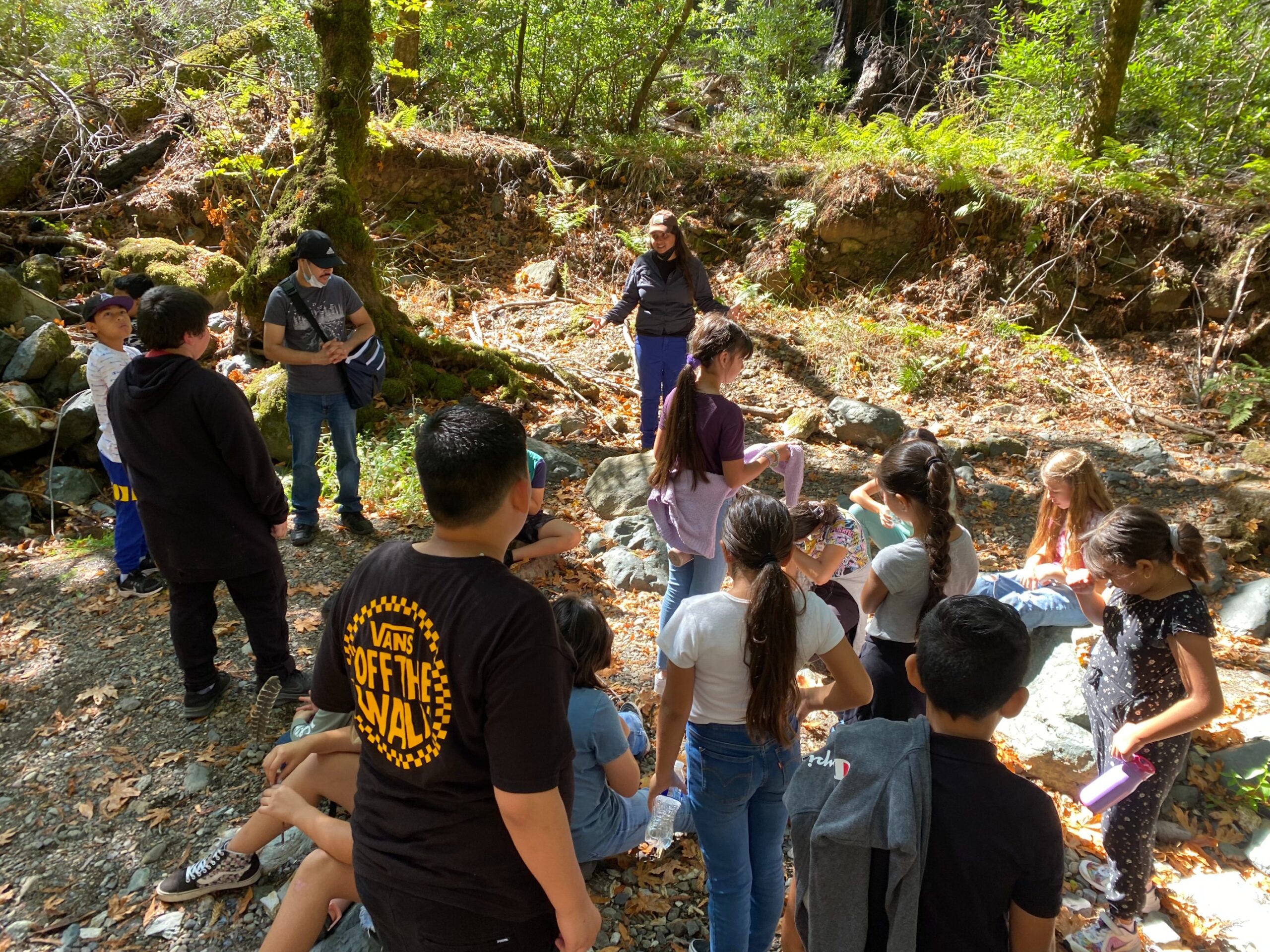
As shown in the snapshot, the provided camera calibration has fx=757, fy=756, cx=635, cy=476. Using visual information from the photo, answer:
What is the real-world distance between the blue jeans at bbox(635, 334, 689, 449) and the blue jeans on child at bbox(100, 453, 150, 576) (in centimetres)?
376

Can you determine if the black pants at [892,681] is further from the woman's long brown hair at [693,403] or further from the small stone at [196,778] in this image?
the small stone at [196,778]

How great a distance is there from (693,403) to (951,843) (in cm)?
233

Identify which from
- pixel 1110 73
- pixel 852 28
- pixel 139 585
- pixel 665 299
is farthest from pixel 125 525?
pixel 852 28

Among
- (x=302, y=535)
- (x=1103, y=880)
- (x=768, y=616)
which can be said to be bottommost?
(x=1103, y=880)

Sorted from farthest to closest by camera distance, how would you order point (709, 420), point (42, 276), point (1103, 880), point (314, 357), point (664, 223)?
point (42, 276) → point (664, 223) → point (314, 357) → point (709, 420) → point (1103, 880)

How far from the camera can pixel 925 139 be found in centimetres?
1034

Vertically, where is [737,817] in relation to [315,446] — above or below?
below

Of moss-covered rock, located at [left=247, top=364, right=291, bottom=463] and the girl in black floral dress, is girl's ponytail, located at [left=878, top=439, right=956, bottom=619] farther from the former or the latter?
moss-covered rock, located at [left=247, top=364, right=291, bottom=463]

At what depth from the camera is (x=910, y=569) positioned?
2906 mm

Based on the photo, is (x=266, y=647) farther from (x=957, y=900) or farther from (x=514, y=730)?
(x=957, y=900)

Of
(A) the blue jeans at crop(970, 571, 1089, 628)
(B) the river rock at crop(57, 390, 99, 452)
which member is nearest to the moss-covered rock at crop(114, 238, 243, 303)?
(B) the river rock at crop(57, 390, 99, 452)

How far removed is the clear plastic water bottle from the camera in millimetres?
3195

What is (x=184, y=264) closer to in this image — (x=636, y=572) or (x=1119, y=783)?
(x=636, y=572)

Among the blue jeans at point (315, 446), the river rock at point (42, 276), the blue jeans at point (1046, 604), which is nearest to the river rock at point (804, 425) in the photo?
the blue jeans at point (1046, 604)
